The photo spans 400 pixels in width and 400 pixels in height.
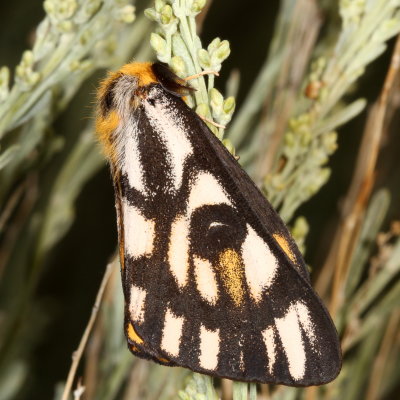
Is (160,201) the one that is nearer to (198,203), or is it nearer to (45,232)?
(198,203)

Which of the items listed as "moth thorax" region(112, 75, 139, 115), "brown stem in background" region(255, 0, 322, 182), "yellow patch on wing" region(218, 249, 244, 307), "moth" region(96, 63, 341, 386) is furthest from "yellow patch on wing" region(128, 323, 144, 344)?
"brown stem in background" region(255, 0, 322, 182)

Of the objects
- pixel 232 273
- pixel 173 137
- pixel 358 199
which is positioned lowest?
pixel 358 199

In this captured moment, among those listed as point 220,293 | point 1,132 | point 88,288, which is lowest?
point 88,288

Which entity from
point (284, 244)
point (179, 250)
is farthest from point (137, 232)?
point (284, 244)

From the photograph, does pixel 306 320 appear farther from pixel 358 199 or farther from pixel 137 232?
pixel 358 199

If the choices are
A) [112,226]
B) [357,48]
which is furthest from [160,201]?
[112,226]

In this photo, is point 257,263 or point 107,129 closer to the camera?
point 257,263

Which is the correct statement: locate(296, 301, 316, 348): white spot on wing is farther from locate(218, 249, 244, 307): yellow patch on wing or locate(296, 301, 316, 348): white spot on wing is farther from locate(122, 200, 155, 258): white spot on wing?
locate(122, 200, 155, 258): white spot on wing
